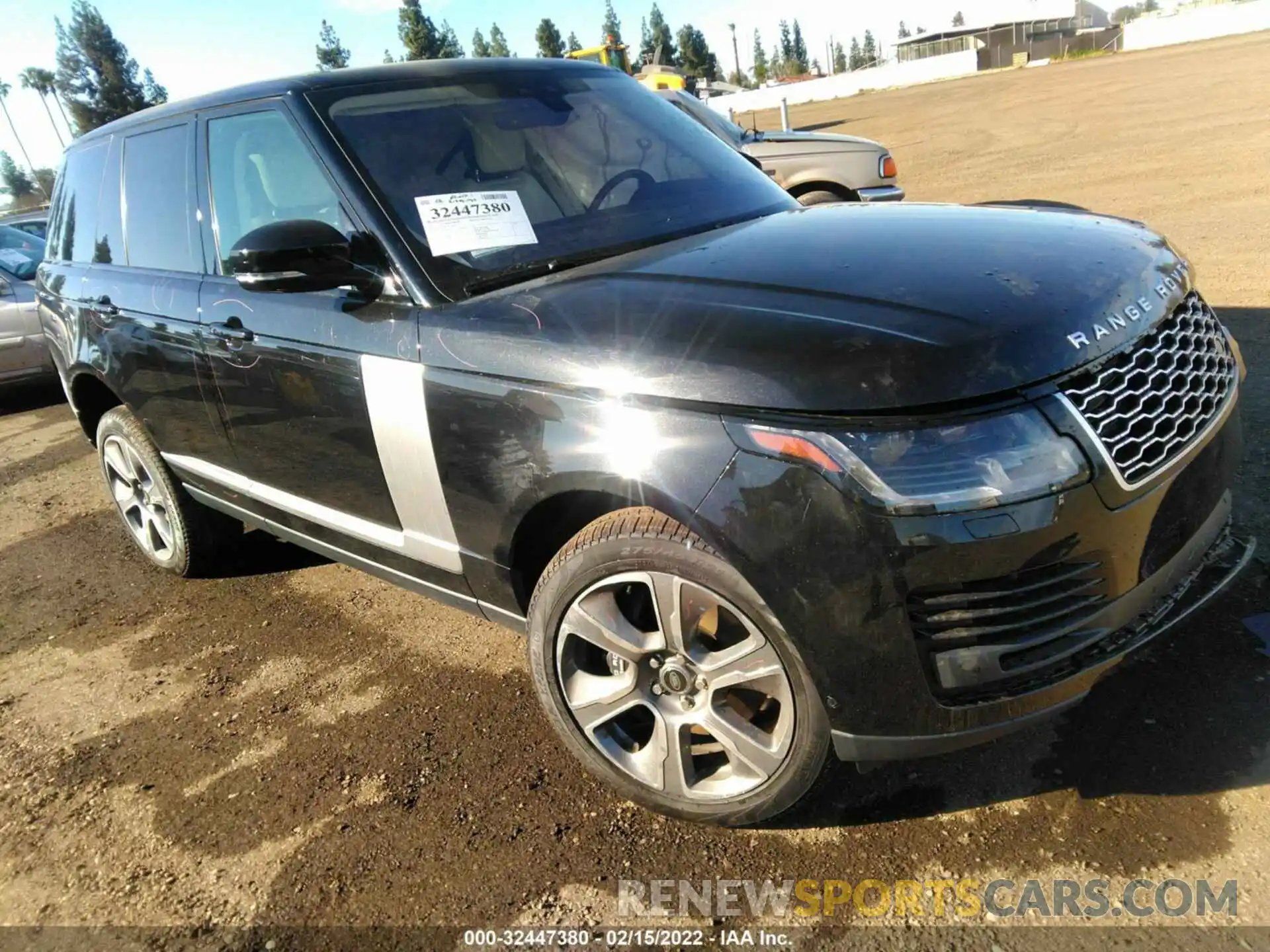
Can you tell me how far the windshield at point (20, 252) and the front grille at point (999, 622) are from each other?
27.6ft

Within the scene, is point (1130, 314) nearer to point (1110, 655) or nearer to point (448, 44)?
point (1110, 655)

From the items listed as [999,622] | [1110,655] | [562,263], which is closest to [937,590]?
[999,622]

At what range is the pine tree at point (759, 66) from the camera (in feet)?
305

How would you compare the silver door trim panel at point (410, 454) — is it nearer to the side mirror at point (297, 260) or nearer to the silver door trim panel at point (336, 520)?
the silver door trim panel at point (336, 520)

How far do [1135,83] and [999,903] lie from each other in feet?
81.2

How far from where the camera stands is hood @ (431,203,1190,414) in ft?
5.76

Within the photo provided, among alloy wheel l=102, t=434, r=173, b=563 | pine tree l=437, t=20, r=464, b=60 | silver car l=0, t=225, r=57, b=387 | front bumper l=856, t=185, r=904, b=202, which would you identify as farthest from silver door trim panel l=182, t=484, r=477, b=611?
pine tree l=437, t=20, r=464, b=60

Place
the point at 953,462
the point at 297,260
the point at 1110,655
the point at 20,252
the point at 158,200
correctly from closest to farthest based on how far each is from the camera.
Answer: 1. the point at 953,462
2. the point at 1110,655
3. the point at 297,260
4. the point at 158,200
5. the point at 20,252

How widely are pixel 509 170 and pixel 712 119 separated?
476 centimetres

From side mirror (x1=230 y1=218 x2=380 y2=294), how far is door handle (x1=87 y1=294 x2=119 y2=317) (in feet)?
5.08

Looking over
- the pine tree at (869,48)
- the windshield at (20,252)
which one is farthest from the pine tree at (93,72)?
the pine tree at (869,48)

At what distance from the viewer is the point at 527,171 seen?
9.07ft

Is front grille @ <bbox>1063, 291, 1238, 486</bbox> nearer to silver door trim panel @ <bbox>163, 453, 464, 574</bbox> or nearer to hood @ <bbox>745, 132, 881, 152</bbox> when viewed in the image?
silver door trim panel @ <bbox>163, 453, 464, 574</bbox>

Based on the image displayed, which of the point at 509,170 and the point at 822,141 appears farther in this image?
the point at 822,141
